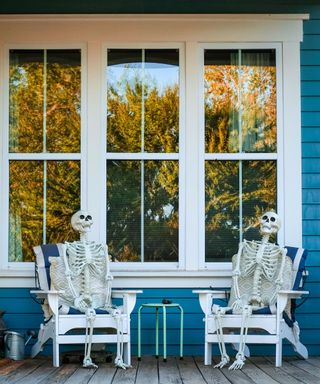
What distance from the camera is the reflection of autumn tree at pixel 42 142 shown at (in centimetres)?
723

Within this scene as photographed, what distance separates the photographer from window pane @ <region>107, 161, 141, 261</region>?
7.21m

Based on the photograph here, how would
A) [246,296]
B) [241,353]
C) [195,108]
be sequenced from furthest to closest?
[195,108] → [246,296] → [241,353]

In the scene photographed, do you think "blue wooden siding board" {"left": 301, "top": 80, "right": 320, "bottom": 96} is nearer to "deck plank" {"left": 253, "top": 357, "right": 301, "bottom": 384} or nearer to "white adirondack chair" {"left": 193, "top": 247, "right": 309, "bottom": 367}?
"white adirondack chair" {"left": 193, "top": 247, "right": 309, "bottom": 367}

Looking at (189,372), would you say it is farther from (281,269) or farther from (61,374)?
(281,269)

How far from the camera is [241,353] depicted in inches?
248

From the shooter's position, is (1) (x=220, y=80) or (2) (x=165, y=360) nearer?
(2) (x=165, y=360)

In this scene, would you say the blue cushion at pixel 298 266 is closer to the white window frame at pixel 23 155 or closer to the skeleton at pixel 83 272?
the skeleton at pixel 83 272

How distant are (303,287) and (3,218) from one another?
263cm

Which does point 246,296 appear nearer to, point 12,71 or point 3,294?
point 3,294

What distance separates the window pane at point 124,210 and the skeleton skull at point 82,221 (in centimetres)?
31

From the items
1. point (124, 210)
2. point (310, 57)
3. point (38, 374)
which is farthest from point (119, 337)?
point (310, 57)

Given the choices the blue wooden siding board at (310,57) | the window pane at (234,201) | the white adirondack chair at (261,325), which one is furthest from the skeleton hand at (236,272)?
the blue wooden siding board at (310,57)

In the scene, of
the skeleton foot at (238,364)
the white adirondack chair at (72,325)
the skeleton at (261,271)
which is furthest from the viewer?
the skeleton at (261,271)
